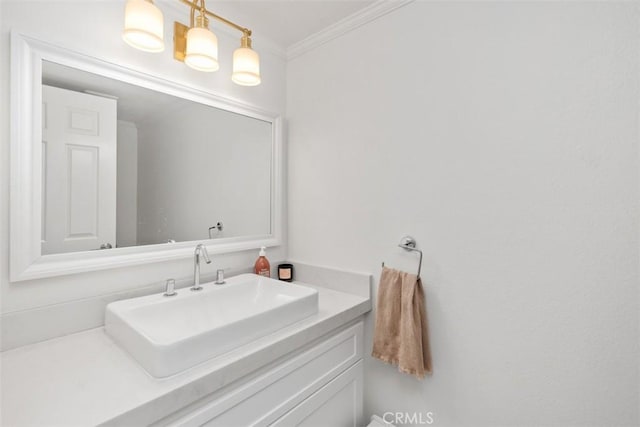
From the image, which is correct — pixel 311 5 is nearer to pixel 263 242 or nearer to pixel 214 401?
pixel 263 242

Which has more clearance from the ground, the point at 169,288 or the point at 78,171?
the point at 78,171

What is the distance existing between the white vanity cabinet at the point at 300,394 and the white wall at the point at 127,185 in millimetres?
724

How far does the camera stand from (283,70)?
1785 mm

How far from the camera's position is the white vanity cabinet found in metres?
0.83

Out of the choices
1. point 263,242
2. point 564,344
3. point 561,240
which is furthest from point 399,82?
point 564,344

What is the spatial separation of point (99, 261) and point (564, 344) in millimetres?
1644

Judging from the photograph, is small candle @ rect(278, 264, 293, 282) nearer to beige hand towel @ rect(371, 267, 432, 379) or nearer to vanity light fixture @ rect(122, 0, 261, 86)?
beige hand towel @ rect(371, 267, 432, 379)

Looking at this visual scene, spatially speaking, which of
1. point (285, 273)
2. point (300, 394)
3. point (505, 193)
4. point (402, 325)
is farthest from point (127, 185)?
point (505, 193)

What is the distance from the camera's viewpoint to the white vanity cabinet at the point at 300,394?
0.83 metres

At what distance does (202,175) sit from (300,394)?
106cm

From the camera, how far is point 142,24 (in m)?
0.98

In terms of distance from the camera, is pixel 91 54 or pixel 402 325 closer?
pixel 91 54

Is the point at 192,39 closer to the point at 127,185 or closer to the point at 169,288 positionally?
the point at 127,185

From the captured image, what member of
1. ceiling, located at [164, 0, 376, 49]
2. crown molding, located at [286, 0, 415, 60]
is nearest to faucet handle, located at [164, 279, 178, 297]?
ceiling, located at [164, 0, 376, 49]
